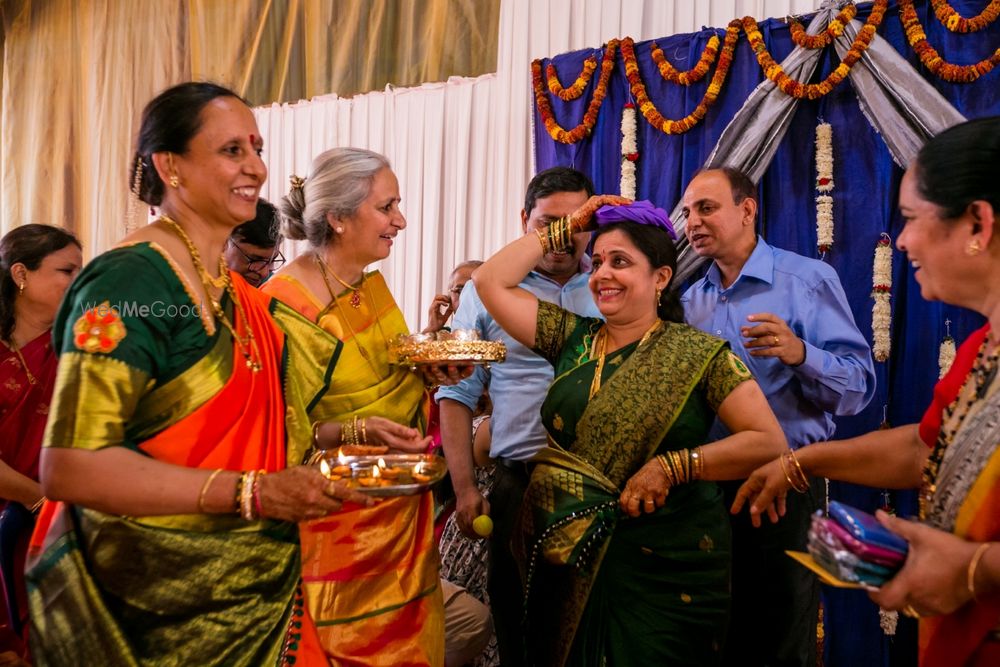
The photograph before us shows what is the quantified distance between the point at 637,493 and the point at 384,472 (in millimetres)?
753

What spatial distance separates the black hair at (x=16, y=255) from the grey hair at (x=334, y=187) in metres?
1.17

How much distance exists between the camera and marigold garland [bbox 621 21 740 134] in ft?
12.5

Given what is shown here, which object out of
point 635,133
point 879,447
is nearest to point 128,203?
point 635,133

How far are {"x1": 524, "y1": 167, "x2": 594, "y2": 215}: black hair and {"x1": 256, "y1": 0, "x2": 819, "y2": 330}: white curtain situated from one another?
146 cm

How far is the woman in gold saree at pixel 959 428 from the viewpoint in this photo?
134cm

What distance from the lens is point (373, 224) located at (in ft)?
8.58

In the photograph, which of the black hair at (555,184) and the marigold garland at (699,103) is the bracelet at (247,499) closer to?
the black hair at (555,184)

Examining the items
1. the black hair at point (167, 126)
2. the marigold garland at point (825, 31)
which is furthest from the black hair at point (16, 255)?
the marigold garland at point (825, 31)

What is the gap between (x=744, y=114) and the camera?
376cm

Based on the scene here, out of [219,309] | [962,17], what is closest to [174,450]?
[219,309]

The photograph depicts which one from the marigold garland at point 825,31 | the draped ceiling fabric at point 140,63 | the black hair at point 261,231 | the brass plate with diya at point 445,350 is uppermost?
the draped ceiling fabric at point 140,63

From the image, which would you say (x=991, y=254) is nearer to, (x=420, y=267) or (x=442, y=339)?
(x=442, y=339)

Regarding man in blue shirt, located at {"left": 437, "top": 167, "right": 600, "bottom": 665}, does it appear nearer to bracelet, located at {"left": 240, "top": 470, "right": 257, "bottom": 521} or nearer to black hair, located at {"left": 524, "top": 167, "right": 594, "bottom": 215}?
black hair, located at {"left": 524, "top": 167, "right": 594, "bottom": 215}

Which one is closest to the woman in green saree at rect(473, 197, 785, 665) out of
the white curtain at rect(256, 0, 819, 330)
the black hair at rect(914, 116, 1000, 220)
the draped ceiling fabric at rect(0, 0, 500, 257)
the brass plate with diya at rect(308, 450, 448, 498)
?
the brass plate with diya at rect(308, 450, 448, 498)
